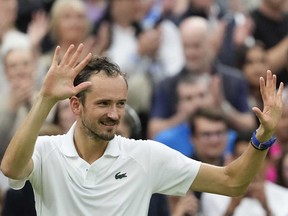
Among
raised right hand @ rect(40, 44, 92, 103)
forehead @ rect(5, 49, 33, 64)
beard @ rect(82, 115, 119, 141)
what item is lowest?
forehead @ rect(5, 49, 33, 64)

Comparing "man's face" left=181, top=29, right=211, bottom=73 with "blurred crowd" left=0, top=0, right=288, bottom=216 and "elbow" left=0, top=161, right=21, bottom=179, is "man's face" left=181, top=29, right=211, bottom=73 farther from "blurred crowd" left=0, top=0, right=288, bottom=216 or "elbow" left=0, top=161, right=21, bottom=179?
"elbow" left=0, top=161, right=21, bottom=179

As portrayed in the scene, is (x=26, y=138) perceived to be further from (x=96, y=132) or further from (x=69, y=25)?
(x=69, y=25)

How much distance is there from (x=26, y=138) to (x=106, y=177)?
0.60 meters

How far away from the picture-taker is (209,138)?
9.42m

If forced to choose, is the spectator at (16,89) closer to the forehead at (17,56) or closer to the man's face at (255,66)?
the forehead at (17,56)

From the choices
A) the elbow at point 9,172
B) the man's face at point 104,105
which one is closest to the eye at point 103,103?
the man's face at point 104,105

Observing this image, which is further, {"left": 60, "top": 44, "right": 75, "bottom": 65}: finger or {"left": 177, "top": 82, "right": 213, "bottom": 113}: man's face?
{"left": 177, "top": 82, "right": 213, "bottom": 113}: man's face

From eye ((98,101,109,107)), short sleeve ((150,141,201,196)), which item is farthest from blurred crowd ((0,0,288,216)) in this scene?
eye ((98,101,109,107))

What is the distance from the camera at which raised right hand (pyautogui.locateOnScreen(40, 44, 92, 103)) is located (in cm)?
560

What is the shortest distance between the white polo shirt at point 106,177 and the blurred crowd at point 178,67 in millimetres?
1718

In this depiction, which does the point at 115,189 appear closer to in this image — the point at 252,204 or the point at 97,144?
the point at 97,144

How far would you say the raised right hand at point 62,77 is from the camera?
18.4 ft

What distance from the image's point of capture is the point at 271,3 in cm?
1177

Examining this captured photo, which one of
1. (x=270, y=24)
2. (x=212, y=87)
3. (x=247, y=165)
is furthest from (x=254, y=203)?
(x=270, y=24)
